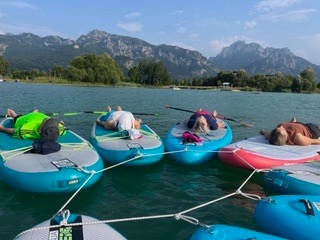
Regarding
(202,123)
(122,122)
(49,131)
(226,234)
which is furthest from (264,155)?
(49,131)

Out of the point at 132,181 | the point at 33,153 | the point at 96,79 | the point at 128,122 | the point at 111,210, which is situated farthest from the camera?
the point at 96,79

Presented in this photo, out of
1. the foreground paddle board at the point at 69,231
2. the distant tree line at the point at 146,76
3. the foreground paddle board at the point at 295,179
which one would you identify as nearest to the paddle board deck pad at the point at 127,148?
the foreground paddle board at the point at 295,179

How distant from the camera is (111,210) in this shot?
17.1 feet

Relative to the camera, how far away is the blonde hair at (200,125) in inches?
343

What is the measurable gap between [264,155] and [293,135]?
146 cm

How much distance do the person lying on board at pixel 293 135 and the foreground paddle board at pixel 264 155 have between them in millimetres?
187

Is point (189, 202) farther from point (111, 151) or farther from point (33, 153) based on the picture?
point (33, 153)

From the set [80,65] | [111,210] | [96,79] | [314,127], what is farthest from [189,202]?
[80,65]

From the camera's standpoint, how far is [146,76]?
98938 mm

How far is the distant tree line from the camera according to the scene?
76.0 m

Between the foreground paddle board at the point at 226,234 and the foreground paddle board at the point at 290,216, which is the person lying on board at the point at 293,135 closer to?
the foreground paddle board at the point at 290,216

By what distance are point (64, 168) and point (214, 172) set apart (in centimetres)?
358

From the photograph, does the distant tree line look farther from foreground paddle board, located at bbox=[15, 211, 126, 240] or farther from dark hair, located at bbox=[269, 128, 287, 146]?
foreground paddle board, located at bbox=[15, 211, 126, 240]

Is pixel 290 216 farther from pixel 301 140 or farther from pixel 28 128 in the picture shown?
pixel 28 128
